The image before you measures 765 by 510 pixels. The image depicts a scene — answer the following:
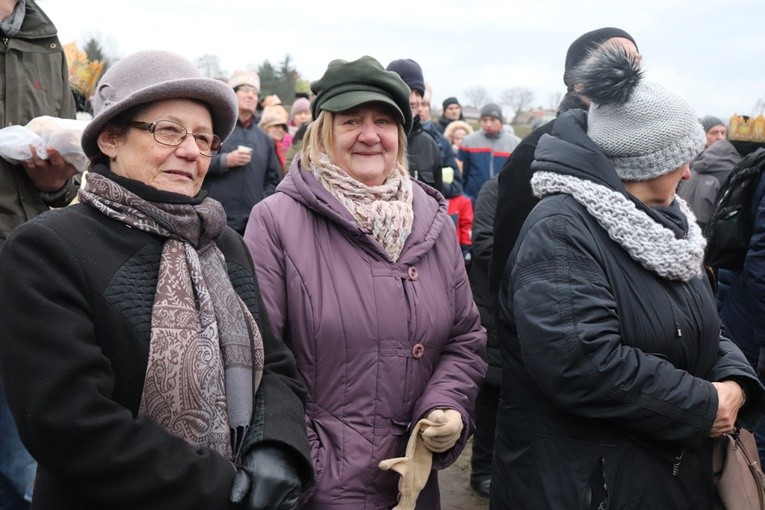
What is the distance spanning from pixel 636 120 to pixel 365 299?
41.8 inches

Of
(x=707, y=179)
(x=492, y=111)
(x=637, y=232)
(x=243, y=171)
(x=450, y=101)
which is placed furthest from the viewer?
(x=450, y=101)

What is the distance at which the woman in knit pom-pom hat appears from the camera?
7.30 ft

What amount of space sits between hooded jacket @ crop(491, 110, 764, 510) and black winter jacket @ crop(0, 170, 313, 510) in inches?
42.1

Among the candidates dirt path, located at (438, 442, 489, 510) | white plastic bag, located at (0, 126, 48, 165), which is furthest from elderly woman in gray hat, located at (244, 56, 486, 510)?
dirt path, located at (438, 442, 489, 510)

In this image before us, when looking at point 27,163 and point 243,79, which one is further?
point 243,79

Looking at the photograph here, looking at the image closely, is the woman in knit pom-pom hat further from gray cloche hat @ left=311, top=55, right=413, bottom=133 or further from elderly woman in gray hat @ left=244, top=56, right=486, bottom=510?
gray cloche hat @ left=311, top=55, right=413, bottom=133

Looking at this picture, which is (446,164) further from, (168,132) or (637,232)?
(168,132)

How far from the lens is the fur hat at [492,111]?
30.1 feet

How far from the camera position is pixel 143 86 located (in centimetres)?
189

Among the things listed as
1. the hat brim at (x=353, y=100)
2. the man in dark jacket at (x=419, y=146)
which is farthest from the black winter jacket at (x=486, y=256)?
the hat brim at (x=353, y=100)

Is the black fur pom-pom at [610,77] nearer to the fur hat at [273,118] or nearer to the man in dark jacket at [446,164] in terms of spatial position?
the man in dark jacket at [446,164]

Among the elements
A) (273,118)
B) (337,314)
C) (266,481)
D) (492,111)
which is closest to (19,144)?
(337,314)

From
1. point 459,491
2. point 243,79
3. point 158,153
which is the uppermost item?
point 158,153

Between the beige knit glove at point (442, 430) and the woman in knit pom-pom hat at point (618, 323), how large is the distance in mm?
261
